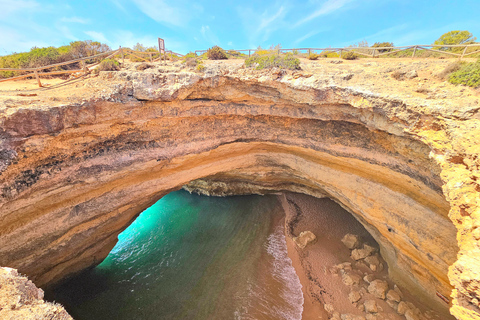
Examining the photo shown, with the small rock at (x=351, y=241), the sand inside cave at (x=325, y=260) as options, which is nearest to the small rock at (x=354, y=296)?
the sand inside cave at (x=325, y=260)

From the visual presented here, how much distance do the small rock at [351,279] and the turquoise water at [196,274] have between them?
1.96 metres

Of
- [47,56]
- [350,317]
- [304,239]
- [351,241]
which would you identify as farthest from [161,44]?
[350,317]

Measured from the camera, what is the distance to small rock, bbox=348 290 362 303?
7758 mm

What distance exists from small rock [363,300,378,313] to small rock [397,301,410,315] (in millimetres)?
712

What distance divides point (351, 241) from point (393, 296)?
2.59 m

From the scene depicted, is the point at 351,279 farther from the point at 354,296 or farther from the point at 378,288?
the point at 378,288

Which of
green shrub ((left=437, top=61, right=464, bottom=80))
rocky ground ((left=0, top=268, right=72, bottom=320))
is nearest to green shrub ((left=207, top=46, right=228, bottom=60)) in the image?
green shrub ((left=437, top=61, right=464, bottom=80))

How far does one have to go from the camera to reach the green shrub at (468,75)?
4961 millimetres

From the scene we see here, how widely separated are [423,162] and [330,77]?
11.8 feet

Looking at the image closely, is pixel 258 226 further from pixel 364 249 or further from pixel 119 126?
pixel 119 126

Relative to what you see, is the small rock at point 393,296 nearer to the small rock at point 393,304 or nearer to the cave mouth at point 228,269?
the small rock at point 393,304

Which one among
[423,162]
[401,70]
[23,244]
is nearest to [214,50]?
[401,70]

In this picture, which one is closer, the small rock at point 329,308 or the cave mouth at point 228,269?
the small rock at point 329,308

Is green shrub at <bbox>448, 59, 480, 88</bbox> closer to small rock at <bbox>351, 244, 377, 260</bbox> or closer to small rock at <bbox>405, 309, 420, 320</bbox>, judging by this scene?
small rock at <bbox>405, 309, 420, 320</bbox>
